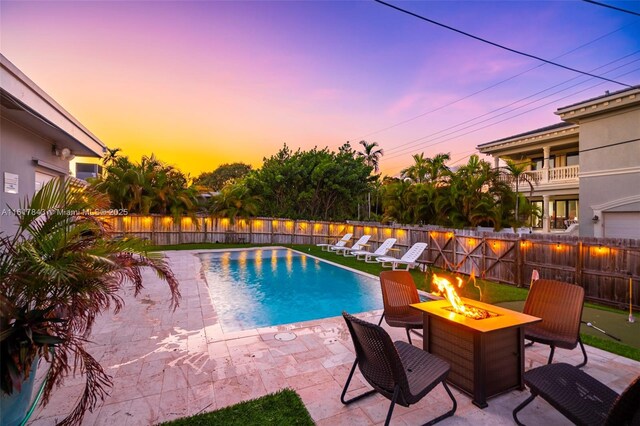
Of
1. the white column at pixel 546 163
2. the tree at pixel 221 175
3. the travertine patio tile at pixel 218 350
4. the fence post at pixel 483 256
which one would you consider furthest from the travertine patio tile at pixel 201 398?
the tree at pixel 221 175

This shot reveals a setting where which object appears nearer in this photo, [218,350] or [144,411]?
[144,411]

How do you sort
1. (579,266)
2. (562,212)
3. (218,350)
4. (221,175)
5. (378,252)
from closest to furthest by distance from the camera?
(218,350), (579,266), (378,252), (562,212), (221,175)

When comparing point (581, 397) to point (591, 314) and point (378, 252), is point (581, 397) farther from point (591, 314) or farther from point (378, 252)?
point (378, 252)

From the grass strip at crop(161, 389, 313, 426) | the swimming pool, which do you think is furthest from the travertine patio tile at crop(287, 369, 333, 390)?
the swimming pool

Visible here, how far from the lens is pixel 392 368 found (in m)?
2.46

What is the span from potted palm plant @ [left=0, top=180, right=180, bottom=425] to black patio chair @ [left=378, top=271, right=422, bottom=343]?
309 centimetres

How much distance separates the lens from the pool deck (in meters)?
2.89

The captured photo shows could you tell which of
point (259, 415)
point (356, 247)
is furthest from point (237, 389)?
point (356, 247)

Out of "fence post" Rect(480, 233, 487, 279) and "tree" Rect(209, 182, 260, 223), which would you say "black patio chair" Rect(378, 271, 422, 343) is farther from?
"tree" Rect(209, 182, 260, 223)

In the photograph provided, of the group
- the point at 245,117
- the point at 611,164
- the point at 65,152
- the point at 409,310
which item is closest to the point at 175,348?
the point at 409,310

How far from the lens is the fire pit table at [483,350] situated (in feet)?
9.81

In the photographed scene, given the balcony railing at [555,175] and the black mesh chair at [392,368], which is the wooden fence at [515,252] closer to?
the black mesh chair at [392,368]

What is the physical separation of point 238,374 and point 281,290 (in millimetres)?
5863

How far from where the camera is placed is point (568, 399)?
2381mm
